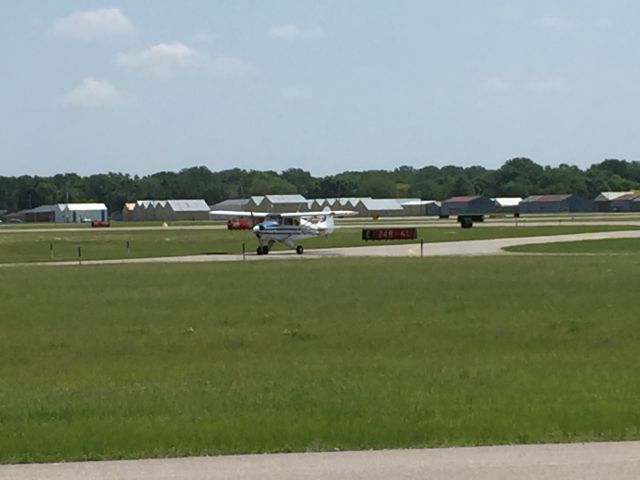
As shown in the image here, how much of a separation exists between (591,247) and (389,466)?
2262 inches

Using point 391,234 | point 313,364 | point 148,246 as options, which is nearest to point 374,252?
point 391,234

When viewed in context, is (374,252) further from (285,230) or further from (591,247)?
(591,247)

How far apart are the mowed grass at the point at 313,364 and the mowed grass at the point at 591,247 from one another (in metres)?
22.5

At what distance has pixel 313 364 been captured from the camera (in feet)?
55.4

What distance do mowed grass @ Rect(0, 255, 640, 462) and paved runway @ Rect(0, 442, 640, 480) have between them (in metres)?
0.35

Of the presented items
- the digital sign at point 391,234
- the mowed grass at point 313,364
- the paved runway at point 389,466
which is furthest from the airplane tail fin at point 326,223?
the paved runway at point 389,466

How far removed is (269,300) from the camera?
29906 mm

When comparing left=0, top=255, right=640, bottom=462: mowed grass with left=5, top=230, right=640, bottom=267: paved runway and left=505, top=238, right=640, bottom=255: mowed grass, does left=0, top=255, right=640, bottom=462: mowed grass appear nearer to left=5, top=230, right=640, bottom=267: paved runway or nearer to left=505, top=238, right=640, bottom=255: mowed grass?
left=5, top=230, right=640, bottom=267: paved runway

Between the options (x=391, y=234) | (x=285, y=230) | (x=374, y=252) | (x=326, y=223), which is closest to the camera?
(x=374, y=252)

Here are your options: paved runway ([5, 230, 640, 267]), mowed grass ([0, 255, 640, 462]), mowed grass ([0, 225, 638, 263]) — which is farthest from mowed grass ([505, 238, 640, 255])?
mowed grass ([0, 255, 640, 462])

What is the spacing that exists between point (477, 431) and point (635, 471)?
1.90 metres

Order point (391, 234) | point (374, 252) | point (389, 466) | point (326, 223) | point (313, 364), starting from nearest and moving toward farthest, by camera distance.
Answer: point (389, 466), point (313, 364), point (374, 252), point (326, 223), point (391, 234)

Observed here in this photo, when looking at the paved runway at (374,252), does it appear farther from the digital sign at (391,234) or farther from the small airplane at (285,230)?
the digital sign at (391,234)

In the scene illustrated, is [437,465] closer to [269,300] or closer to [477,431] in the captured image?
[477,431]
